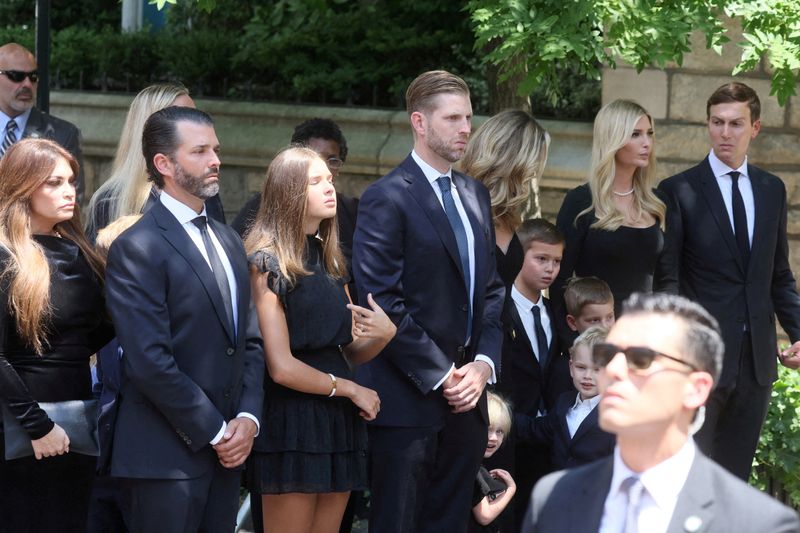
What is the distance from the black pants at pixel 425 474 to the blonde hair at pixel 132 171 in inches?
57.2

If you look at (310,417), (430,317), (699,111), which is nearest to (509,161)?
(430,317)

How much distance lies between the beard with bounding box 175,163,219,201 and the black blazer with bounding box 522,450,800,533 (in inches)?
87.0

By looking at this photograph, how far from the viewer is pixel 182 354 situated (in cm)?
480

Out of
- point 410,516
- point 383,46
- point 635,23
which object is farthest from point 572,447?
point 383,46

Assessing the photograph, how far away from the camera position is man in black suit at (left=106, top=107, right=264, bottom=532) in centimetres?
470

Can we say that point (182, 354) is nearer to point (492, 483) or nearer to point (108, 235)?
point (108, 235)

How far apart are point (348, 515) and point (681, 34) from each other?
268cm

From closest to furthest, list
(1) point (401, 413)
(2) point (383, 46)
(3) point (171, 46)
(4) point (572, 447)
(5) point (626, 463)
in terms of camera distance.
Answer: (5) point (626, 463) → (1) point (401, 413) → (4) point (572, 447) → (2) point (383, 46) → (3) point (171, 46)

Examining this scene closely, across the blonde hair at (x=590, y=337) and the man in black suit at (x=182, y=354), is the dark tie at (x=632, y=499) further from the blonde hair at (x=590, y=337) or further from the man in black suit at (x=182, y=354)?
the blonde hair at (x=590, y=337)

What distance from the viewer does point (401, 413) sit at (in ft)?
17.9

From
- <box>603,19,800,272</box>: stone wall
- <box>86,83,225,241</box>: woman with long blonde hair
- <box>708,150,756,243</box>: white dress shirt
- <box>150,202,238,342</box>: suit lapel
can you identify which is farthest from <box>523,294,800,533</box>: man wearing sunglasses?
<box>603,19,800,272</box>: stone wall

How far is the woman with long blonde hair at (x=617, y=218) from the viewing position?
636cm

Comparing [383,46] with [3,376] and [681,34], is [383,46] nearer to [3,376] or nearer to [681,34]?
[681,34]

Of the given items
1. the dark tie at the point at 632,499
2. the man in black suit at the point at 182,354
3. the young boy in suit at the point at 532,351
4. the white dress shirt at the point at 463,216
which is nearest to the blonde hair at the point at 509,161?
the young boy in suit at the point at 532,351
